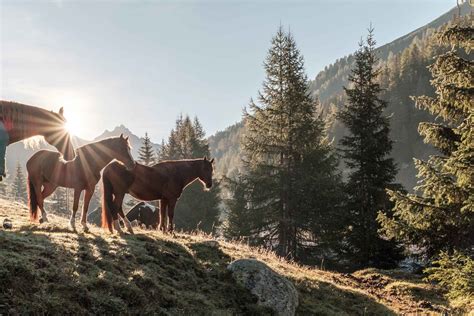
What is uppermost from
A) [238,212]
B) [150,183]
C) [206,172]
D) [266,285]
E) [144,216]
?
[206,172]

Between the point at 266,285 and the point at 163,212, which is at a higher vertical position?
the point at 163,212

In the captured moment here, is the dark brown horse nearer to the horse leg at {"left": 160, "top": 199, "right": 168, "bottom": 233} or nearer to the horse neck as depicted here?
the horse neck

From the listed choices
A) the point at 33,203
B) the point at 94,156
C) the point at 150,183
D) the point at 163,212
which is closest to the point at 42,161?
the point at 33,203

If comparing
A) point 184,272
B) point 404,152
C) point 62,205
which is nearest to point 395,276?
point 184,272

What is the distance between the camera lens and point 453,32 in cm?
1045

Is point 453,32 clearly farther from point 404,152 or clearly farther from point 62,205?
point 404,152

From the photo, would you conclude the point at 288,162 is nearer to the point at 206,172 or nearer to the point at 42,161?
the point at 206,172

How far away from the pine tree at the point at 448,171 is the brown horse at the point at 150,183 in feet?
23.2

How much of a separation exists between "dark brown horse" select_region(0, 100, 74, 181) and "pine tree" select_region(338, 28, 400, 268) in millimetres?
18947

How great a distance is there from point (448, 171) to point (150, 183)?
913 cm

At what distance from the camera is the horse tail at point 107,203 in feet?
34.4

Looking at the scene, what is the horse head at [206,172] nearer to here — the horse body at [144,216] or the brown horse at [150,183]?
the brown horse at [150,183]

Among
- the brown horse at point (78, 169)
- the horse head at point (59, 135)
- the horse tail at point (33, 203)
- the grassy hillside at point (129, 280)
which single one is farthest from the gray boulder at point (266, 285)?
the horse tail at point (33, 203)

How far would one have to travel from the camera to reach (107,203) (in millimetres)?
10742
